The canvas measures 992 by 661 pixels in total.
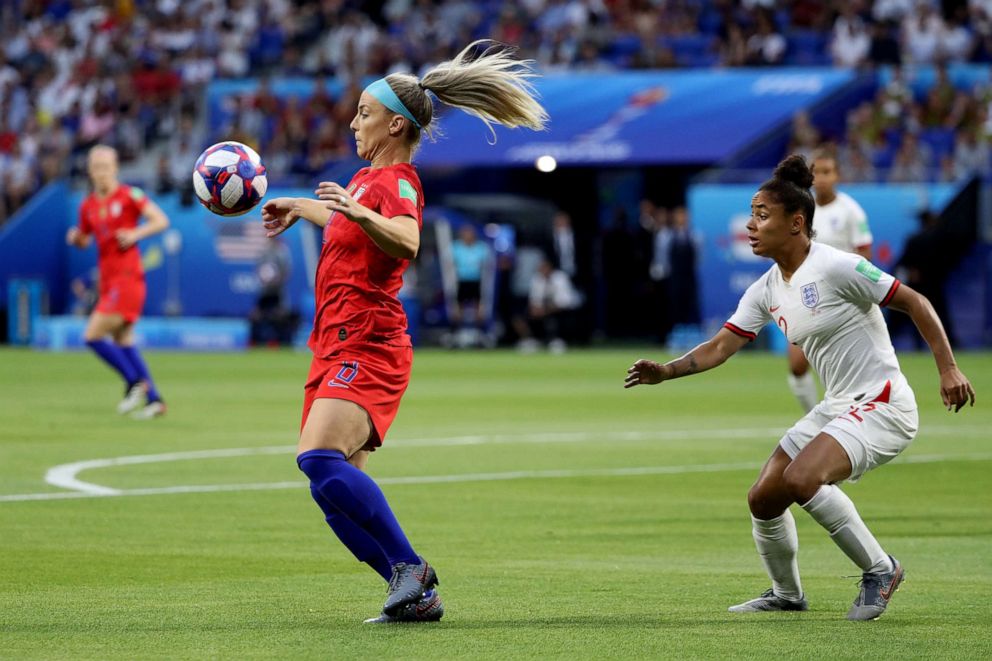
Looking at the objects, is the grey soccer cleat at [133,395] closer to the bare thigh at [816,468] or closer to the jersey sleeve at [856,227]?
the jersey sleeve at [856,227]

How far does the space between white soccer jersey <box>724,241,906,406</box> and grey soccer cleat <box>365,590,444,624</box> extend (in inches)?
76.3

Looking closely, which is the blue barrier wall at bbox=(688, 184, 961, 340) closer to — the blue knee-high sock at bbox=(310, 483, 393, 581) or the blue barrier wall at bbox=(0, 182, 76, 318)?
the blue barrier wall at bbox=(0, 182, 76, 318)

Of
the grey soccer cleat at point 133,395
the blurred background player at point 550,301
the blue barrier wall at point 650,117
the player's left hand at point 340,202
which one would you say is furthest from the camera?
the blurred background player at point 550,301

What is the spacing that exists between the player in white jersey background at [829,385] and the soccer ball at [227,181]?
1836 mm

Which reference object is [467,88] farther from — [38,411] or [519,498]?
[38,411]

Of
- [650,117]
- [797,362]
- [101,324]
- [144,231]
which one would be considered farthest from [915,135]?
[797,362]

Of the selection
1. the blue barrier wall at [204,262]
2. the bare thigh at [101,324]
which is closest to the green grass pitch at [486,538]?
the bare thigh at [101,324]

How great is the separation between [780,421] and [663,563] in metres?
9.09

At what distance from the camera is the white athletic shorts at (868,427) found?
7.32 m

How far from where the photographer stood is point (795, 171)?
24.8ft

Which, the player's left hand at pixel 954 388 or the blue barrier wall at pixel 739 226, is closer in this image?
the player's left hand at pixel 954 388

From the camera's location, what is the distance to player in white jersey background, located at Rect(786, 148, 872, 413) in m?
14.5

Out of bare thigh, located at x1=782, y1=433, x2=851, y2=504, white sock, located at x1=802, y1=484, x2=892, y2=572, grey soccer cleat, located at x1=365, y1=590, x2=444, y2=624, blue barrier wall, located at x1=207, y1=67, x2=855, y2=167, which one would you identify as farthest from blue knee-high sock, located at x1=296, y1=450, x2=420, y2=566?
blue barrier wall, located at x1=207, y1=67, x2=855, y2=167

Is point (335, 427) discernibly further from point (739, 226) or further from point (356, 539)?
point (739, 226)
